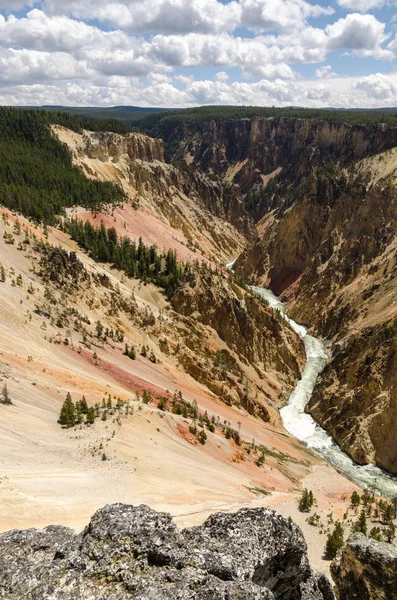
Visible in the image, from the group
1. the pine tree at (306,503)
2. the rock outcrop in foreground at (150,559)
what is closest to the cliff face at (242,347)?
the pine tree at (306,503)

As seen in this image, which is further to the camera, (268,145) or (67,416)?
(268,145)

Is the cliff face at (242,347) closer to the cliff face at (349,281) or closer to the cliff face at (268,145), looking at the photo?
the cliff face at (349,281)

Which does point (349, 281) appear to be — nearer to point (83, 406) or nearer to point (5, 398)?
point (83, 406)

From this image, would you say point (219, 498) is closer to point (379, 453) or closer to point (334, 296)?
point (379, 453)

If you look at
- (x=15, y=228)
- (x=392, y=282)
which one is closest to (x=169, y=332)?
(x=15, y=228)

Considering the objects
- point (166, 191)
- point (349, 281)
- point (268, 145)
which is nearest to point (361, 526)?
point (349, 281)

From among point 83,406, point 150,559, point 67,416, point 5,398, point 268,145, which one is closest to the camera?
point 150,559

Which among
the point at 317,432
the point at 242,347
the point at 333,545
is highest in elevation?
the point at 333,545
